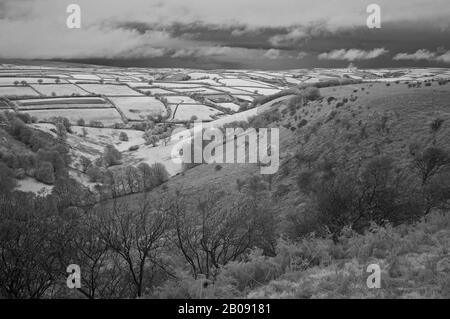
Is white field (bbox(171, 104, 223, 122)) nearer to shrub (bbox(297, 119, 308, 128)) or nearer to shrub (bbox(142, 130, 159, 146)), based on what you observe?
shrub (bbox(142, 130, 159, 146))

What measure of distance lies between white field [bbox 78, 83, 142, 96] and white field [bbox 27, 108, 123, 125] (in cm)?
3190

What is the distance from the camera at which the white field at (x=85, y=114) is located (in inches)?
4643

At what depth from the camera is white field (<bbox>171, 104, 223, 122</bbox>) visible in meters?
129

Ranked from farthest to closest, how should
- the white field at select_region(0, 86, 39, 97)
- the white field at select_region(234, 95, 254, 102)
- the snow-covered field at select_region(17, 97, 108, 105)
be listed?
the white field at select_region(234, 95, 254, 102) < the white field at select_region(0, 86, 39, 97) < the snow-covered field at select_region(17, 97, 108, 105)

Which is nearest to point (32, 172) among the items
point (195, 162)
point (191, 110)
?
point (195, 162)

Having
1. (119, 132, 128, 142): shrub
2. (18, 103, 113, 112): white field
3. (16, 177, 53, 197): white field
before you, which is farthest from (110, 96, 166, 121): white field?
(16, 177, 53, 197): white field

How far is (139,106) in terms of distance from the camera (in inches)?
5546

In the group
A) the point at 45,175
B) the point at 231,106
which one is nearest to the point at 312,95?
the point at 45,175

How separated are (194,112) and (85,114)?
36086mm

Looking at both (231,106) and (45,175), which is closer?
(45,175)

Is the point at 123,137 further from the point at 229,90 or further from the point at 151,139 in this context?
the point at 229,90

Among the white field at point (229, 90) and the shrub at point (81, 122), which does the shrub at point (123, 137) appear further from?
the white field at point (229, 90)

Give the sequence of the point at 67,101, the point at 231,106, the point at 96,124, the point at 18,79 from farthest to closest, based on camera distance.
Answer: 1. the point at 18,79
2. the point at 231,106
3. the point at 67,101
4. the point at 96,124
